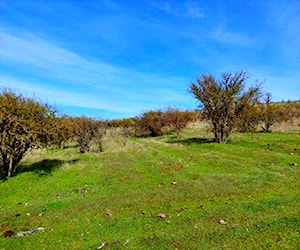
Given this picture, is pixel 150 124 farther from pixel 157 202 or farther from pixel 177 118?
pixel 157 202

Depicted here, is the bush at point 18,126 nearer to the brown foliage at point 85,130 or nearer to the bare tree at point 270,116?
the brown foliage at point 85,130

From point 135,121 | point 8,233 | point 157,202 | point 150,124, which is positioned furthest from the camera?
point 135,121

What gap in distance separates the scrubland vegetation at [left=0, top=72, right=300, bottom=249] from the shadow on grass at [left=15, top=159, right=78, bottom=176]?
8 centimetres

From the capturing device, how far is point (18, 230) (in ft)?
37.6

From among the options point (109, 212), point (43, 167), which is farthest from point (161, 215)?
point (43, 167)

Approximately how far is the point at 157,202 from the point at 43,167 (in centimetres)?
1158

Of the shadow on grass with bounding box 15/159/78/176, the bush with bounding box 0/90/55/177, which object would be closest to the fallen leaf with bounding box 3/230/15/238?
the bush with bounding box 0/90/55/177

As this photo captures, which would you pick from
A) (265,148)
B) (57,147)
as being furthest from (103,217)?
(57,147)

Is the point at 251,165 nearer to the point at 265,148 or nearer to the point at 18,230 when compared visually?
the point at 265,148

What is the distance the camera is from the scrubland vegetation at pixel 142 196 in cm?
974

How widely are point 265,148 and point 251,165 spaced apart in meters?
7.32

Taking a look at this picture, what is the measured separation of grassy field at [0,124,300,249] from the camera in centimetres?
960

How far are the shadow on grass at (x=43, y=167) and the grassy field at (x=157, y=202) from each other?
0.26ft

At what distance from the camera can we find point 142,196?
47.5 ft
